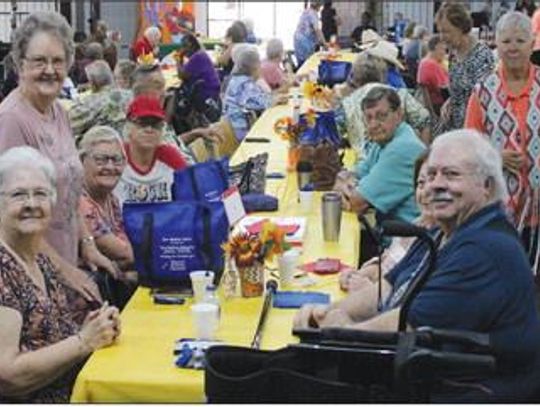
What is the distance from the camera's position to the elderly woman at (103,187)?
160 inches

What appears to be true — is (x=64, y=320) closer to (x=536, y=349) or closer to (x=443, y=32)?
(x=536, y=349)

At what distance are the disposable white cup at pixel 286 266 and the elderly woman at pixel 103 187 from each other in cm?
87

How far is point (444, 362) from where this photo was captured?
5.82 ft

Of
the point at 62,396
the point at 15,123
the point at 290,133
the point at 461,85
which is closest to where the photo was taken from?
the point at 62,396

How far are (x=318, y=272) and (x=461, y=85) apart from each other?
2.74 metres

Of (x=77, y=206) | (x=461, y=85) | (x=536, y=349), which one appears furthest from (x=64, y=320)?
(x=461, y=85)

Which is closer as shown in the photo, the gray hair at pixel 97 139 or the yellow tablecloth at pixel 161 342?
the yellow tablecloth at pixel 161 342

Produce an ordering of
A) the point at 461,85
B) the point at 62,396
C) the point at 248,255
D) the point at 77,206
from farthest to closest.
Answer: the point at 461,85
the point at 77,206
the point at 248,255
the point at 62,396

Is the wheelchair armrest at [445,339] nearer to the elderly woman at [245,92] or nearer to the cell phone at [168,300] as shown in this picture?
the cell phone at [168,300]

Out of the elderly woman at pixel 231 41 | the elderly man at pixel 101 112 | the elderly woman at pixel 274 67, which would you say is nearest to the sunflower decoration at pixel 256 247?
the elderly man at pixel 101 112

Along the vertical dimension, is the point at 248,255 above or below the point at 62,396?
above

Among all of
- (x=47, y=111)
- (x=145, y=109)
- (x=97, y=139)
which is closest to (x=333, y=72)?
(x=145, y=109)

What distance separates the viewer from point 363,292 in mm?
3182

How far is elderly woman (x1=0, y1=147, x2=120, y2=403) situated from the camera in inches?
105
